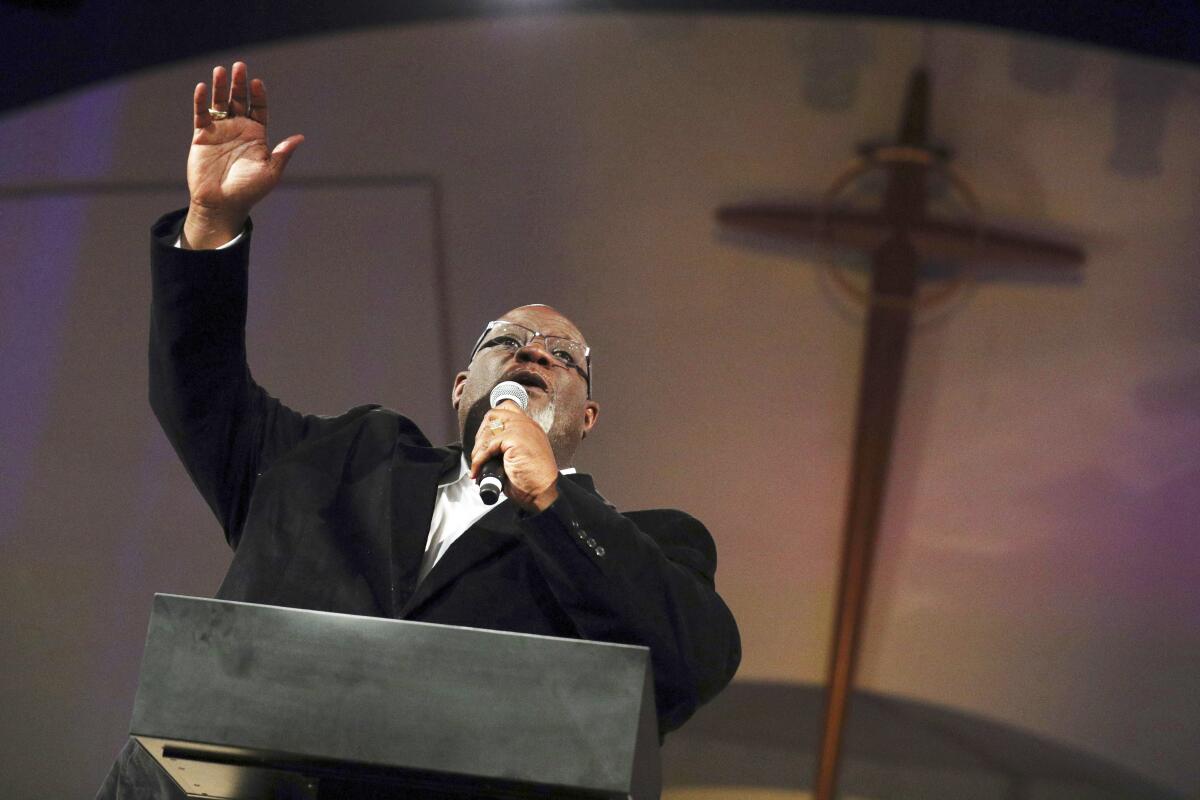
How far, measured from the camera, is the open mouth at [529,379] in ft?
6.78

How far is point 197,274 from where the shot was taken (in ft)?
5.76

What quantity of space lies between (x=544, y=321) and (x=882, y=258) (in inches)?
49.2

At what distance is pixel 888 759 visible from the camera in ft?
9.61

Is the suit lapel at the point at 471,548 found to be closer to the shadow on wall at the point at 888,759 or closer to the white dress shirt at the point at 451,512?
the white dress shirt at the point at 451,512

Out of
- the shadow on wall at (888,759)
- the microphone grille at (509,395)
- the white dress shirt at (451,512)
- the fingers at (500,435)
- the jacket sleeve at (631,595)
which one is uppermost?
the microphone grille at (509,395)

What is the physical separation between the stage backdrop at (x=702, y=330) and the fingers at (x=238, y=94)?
1.20 m

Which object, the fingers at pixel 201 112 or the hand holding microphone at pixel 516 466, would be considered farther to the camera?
the fingers at pixel 201 112

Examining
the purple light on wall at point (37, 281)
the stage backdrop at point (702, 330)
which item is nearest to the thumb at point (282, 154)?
the stage backdrop at point (702, 330)

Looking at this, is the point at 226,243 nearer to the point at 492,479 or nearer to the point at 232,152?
the point at 232,152

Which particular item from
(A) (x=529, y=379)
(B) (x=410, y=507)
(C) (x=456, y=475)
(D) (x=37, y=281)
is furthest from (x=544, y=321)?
(D) (x=37, y=281)

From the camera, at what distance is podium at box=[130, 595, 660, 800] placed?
1154 millimetres

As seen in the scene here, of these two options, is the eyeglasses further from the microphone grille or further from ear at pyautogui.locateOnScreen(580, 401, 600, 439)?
the microphone grille

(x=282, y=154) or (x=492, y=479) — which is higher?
(x=282, y=154)

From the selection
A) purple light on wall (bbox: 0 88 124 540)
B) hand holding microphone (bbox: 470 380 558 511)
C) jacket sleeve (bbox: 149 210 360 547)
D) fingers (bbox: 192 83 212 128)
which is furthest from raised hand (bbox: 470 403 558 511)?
purple light on wall (bbox: 0 88 124 540)
